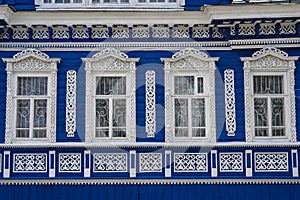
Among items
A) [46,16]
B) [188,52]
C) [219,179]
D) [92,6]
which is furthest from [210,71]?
[46,16]

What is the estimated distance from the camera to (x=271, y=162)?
40.7 ft

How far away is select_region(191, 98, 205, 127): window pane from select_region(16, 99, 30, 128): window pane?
430 cm

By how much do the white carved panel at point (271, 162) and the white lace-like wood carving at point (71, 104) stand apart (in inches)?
186

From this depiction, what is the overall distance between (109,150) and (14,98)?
9.34 ft

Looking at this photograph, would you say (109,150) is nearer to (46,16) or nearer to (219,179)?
(219,179)

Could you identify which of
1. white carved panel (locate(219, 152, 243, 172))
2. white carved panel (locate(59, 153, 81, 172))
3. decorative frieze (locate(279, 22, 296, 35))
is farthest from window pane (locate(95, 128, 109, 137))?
decorative frieze (locate(279, 22, 296, 35))

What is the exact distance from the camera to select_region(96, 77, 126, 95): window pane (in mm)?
12875

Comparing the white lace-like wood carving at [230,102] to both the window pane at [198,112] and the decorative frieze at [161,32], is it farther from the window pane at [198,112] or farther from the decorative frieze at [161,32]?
the decorative frieze at [161,32]

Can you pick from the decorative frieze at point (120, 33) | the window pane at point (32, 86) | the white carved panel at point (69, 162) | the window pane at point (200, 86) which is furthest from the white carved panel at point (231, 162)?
the window pane at point (32, 86)

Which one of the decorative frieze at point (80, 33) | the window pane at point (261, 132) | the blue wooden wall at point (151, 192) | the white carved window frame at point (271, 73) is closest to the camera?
the blue wooden wall at point (151, 192)

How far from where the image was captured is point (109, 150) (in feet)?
41.0

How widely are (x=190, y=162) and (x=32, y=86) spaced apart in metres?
4.56

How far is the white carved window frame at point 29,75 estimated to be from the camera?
12625 millimetres

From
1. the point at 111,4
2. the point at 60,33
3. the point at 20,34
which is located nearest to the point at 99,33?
the point at 111,4
